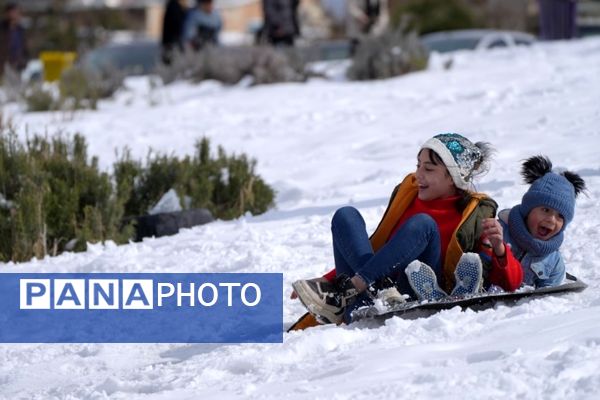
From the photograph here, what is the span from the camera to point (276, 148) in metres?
10.9

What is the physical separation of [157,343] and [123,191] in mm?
2895

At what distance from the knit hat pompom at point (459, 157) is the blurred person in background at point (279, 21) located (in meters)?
13.2

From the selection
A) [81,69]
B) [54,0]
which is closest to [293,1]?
[81,69]

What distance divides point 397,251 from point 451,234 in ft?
0.87

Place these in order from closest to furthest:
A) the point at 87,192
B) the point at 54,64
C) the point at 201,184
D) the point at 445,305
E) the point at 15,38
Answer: the point at 445,305 → the point at 87,192 → the point at 201,184 → the point at 54,64 → the point at 15,38

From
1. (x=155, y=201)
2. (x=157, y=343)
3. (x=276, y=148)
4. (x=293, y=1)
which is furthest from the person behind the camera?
(x=293, y=1)

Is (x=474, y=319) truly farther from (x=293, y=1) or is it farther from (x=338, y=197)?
(x=293, y=1)

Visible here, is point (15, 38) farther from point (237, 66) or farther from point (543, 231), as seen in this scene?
point (543, 231)

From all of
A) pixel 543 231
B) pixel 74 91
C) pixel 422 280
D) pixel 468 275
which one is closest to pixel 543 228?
pixel 543 231

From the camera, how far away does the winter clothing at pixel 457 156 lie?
529cm

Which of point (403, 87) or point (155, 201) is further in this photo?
point (403, 87)

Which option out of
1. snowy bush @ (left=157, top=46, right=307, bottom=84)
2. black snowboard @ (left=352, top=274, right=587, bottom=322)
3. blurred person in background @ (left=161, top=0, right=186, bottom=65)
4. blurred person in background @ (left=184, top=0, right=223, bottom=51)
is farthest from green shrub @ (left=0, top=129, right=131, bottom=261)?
blurred person in background @ (left=161, top=0, right=186, bottom=65)

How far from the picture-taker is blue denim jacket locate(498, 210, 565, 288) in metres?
5.30

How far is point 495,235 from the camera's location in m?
5.09
